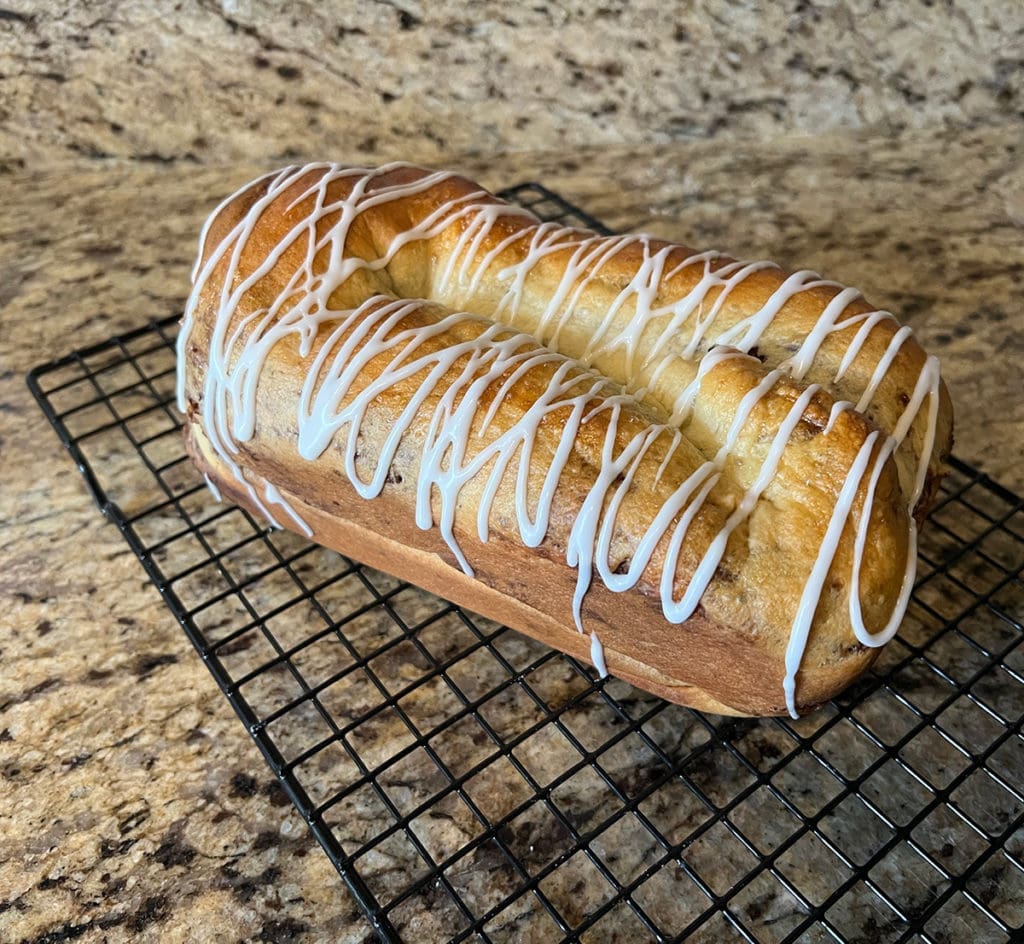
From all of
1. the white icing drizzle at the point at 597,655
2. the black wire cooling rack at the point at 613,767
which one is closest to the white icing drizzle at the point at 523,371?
the white icing drizzle at the point at 597,655

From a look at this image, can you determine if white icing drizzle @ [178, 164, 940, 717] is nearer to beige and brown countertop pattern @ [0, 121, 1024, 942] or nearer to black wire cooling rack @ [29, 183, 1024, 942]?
black wire cooling rack @ [29, 183, 1024, 942]

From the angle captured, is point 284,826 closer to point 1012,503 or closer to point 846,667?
point 846,667

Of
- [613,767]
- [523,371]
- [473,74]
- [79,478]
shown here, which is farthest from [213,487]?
[473,74]

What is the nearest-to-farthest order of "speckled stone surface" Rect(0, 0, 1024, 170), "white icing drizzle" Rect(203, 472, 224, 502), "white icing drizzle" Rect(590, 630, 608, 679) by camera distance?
"white icing drizzle" Rect(590, 630, 608, 679), "white icing drizzle" Rect(203, 472, 224, 502), "speckled stone surface" Rect(0, 0, 1024, 170)

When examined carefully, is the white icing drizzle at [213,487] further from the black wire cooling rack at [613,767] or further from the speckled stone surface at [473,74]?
the speckled stone surface at [473,74]

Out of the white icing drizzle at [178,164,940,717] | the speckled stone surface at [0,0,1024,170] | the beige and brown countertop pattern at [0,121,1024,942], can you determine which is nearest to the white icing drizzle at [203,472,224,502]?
the white icing drizzle at [178,164,940,717]

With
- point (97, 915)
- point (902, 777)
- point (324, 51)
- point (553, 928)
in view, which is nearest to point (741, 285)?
point (902, 777)
